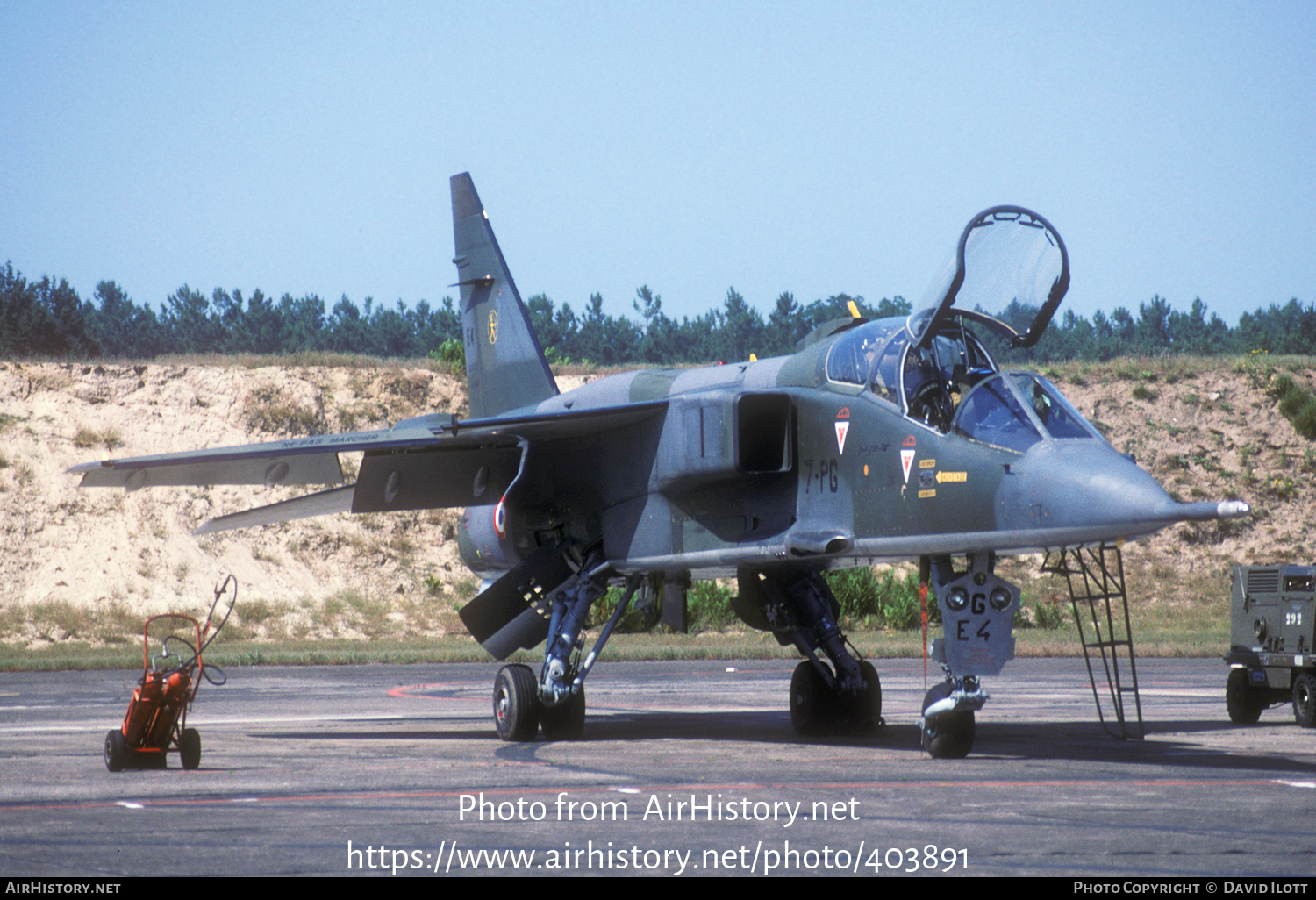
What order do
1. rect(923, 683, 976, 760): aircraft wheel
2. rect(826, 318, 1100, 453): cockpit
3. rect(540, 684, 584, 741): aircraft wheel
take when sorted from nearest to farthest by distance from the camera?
rect(826, 318, 1100, 453): cockpit < rect(923, 683, 976, 760): aircraft wheel < rect(540, 684, 584, 741): aircraft wheel

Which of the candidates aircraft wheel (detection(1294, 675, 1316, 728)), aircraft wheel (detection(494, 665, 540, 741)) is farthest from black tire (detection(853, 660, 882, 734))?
aircraft wheel (detection(1294, 675, 1316, 728))

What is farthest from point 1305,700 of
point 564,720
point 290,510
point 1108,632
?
point 290,510

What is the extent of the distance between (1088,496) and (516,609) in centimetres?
740

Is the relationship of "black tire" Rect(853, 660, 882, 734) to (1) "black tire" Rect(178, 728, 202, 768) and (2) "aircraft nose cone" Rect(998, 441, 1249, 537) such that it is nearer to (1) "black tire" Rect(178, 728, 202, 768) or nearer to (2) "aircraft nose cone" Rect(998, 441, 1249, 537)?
(2) "aircraft nose cone" Rect(998, 441, 1249, 537)

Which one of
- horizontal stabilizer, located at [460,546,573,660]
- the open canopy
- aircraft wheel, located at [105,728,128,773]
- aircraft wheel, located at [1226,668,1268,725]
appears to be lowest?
aircraft wheel, located at [1226,668,1268,725]

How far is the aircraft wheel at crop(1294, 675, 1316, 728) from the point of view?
1479 cm

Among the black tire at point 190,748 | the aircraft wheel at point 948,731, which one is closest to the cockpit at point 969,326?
the aircraft wheel at point 948,731

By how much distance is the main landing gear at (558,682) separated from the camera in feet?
46.8

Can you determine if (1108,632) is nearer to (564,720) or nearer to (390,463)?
(564,720)

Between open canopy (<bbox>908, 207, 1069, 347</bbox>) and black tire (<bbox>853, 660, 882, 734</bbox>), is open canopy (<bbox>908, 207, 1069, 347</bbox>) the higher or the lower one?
the higher one

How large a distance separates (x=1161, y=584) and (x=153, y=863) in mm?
43444

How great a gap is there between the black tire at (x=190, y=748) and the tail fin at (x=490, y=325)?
7.18 metres

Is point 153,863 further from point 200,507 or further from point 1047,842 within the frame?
point 200,507

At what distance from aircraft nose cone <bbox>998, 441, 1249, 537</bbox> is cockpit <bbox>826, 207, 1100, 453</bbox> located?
0.71 m
